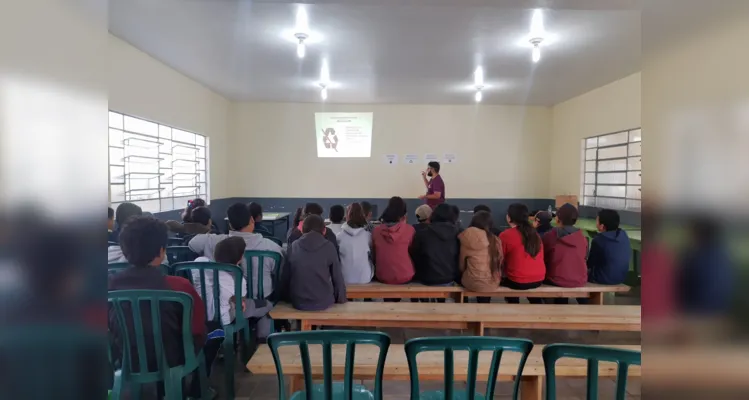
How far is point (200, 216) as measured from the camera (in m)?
3.35

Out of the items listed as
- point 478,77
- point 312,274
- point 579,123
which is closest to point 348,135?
point 478,77

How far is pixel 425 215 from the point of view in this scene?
3.63 m

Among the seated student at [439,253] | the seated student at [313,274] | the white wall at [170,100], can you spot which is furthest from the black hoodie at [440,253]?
the white wall at [170,100]

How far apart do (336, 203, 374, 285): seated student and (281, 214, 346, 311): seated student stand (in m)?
0.54

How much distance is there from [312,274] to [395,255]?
2.76 feet

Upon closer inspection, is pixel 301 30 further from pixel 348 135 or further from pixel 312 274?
pixel 348 135

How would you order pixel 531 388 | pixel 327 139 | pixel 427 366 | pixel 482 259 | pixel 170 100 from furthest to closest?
pixel 327 139 → pixel 170 100 → pixel 482 259 → pixel 531 388 → pixel 427 366

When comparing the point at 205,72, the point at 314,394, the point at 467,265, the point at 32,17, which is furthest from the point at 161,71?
the point at 32,17

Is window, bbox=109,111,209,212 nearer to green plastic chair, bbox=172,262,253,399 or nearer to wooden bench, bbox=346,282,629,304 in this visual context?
green plastic chair, bbox=172,262,253,399

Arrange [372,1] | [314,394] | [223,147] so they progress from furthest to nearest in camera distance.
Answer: [223,147] → [372,1] → [314,394]

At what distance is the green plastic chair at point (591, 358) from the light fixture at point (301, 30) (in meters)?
2.98

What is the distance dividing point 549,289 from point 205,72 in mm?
4632

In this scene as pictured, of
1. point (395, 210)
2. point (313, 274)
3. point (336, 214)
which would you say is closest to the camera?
point (313, 274)

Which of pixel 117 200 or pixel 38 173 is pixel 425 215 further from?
pixel 38 173
